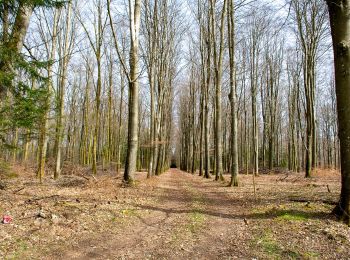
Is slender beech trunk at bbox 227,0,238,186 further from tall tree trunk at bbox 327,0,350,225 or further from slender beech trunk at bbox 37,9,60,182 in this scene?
slender beech trunk at bbox 37,9,60,182

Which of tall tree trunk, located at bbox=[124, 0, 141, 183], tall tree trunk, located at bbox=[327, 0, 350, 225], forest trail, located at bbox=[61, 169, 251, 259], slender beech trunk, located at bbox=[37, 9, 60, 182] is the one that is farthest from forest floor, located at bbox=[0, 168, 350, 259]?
tall tree trunk, located at bbox=[124, 0, 141, 183]

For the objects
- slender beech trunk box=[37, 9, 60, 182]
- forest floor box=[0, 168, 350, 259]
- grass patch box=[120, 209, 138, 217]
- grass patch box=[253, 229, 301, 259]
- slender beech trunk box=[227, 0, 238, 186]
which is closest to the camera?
grass patch box=[253, 229, 301, 259]

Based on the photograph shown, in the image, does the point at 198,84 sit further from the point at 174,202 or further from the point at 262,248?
the point at 262,248

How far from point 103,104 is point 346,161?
31.3m

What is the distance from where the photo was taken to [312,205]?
24.0 ft

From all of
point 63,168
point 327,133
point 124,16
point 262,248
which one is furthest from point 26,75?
point 327,133

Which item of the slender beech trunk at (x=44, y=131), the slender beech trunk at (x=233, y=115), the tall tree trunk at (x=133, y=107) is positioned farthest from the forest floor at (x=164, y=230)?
Result: the slender beech trunk at (x=233, y=115)

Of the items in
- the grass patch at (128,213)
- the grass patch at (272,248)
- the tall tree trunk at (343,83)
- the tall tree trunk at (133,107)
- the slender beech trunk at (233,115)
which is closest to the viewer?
the grass patch at (272,248)

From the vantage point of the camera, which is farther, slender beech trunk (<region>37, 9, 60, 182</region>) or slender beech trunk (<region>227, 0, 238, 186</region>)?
slender beech trunk (<region>227, 0, 238, 186</region>)

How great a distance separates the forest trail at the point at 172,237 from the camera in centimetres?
466

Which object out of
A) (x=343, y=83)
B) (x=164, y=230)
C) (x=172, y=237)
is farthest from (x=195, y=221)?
(x=343, y=83)

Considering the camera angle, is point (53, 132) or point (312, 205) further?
point (53, 132)

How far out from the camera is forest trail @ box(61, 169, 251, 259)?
4.66 m

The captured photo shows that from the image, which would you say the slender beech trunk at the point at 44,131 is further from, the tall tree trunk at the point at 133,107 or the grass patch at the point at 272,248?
the grass patch at the point at 272,248
